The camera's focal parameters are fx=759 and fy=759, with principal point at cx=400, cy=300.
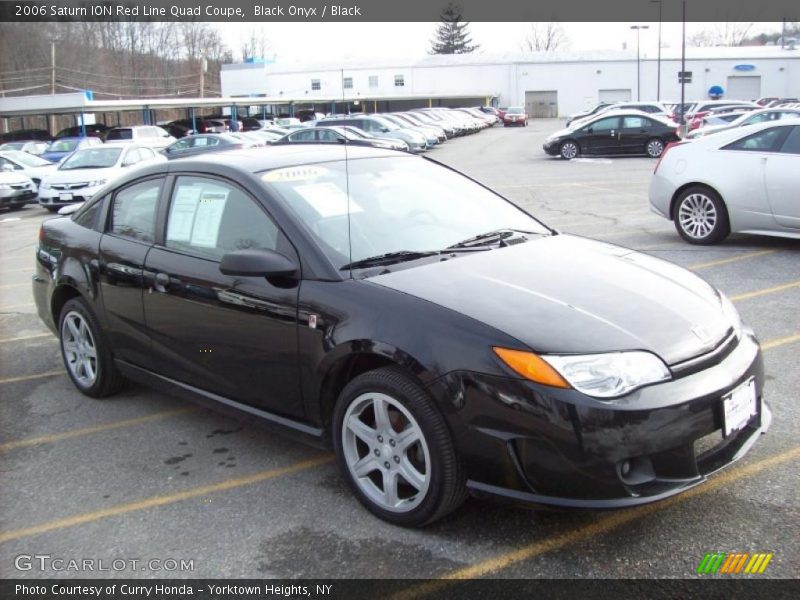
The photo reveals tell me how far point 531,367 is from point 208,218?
2.05m

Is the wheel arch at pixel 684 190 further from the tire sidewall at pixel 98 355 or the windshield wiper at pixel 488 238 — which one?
the tire sidewall at pixel 98 355

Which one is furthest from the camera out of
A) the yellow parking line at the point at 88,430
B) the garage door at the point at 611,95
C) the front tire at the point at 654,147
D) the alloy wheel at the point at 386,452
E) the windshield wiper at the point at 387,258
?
the garage door at the point at 611,95

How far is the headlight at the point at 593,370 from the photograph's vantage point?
2746 mm

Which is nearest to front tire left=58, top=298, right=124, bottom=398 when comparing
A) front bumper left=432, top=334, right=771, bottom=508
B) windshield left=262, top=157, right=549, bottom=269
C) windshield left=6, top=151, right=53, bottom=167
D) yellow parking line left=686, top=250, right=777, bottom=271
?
windshield left=262, top=157, right=549, bottom=269

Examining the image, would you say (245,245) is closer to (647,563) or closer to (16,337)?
(647,563)

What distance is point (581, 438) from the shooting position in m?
2.69

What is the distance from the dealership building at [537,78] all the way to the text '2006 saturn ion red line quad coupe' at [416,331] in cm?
6256

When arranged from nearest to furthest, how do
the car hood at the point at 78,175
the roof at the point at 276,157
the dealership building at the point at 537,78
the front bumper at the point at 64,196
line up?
the roof at the point at 276,157 → the front bumper at the point at 64,196 → the car hood at the point at 78,175 → the dealership building at the point at 537,78

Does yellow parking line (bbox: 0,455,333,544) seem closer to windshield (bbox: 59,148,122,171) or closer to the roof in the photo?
the roof

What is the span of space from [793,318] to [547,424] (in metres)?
4.04

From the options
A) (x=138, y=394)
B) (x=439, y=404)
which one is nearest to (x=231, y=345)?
(x=439, y=404)

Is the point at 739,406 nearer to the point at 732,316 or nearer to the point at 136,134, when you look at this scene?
the point at 732,316

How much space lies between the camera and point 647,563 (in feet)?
9.30

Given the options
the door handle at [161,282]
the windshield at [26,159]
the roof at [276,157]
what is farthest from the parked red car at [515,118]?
the door handle at [161,282]
